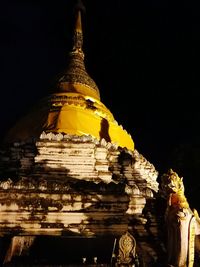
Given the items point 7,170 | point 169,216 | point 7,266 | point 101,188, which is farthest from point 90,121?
point 7,266

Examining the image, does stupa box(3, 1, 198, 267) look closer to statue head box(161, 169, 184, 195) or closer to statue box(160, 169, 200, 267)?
statue box(160, 169, 200, 267)

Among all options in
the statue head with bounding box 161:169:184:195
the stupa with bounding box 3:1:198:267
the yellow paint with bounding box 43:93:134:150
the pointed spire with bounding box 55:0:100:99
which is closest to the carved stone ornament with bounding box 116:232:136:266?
the stupa with bounding box 3:1:198:267

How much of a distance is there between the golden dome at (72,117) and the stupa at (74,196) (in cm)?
4

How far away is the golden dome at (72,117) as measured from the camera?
1345 centimetres

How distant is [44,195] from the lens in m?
9.18

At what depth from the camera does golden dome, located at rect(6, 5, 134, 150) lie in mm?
13445

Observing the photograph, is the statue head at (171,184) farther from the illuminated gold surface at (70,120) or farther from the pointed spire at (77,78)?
the pointed spire at (77,78)

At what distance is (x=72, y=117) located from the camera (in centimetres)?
1364

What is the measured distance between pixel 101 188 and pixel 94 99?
669cm

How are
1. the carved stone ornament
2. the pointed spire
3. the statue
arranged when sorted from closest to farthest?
the carved stone ornament < the statue < the pointed spire

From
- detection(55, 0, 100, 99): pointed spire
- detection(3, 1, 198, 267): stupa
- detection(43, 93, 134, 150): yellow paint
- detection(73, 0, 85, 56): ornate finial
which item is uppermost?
detection(73, 0, 85, 56): ornate finial

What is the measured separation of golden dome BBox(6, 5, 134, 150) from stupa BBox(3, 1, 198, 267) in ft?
0.13

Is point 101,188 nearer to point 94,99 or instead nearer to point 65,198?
point 65,198

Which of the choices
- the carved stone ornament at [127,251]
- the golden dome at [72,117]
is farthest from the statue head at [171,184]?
the golden dome at [72,117]
